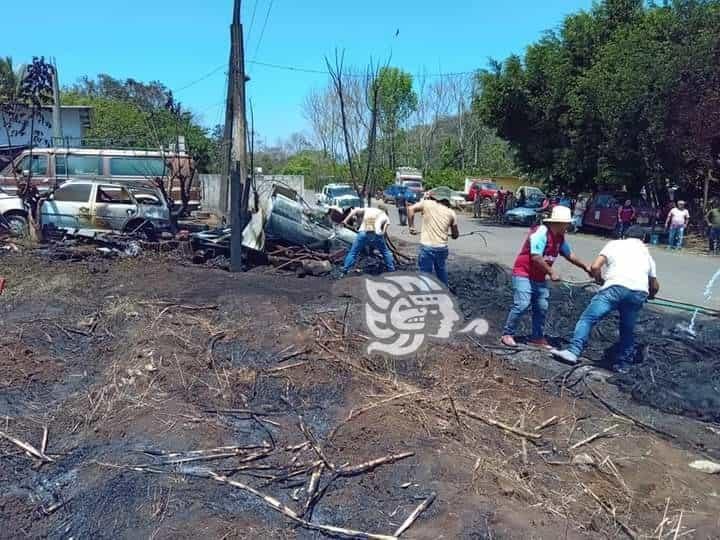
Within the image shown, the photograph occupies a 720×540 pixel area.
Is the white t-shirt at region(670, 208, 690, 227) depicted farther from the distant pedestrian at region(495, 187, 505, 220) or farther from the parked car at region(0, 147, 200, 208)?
the parked car at region(0, 147, 200, 208)

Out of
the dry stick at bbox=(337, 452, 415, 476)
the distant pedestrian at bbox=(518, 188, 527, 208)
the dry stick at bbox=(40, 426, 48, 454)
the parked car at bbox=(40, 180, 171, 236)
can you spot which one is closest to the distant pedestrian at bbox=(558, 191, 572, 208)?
the distant pedestrian at bbox=(518, 188, 527, 208)

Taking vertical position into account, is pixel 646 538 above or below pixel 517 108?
below

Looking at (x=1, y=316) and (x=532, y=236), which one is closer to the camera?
(x=532, y=236)

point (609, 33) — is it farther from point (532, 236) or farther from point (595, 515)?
point (595, 515)

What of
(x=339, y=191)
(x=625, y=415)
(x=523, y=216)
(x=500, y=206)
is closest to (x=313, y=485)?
(x=625, y=415)

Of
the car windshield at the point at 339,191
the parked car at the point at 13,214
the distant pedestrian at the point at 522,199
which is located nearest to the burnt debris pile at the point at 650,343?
the parked car at the point at 13,214

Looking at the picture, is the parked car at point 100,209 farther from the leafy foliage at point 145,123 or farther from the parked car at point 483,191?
the parked car at point 483,191

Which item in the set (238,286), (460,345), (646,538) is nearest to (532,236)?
(460,345)

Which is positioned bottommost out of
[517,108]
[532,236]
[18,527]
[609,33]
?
[18,527]

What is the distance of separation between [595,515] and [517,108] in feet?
81.9

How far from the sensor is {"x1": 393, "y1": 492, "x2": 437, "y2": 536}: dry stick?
11.0ft

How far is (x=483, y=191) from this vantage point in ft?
115

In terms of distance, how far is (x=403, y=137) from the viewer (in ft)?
180

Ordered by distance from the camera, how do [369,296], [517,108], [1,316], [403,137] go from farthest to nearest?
[403,137]
[517,108]
[369,296]
[1,316]
